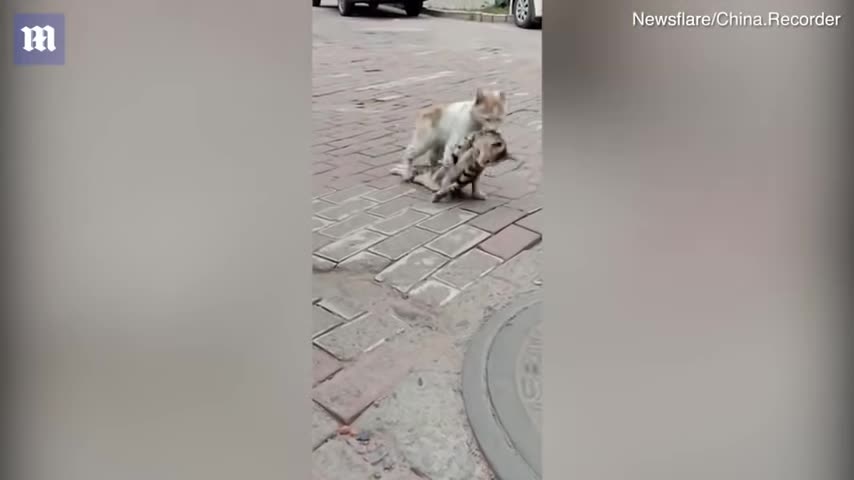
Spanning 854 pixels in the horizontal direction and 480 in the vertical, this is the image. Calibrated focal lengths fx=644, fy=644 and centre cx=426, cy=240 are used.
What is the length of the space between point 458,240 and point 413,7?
1.67ft

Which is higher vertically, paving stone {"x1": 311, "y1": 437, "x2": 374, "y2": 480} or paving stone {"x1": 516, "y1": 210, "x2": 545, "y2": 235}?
paving stone {"x1": 516, "y1": 210, "x2": 545, "y2": 235}

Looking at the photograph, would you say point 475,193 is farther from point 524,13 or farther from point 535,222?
point 524,13

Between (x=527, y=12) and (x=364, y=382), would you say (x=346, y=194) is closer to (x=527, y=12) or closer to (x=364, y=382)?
(x=364, y=382)

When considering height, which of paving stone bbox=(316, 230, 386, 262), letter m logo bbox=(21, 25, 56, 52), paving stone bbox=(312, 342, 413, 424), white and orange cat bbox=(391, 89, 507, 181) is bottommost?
paving stone bbox=(312, 342, 413, 424)

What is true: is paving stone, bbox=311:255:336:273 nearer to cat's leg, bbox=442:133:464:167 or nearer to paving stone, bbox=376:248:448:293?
paving stone, bbox=376:248:448:293

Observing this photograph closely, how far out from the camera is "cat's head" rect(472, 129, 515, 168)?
4.34 feet

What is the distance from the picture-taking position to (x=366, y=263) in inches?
52.9

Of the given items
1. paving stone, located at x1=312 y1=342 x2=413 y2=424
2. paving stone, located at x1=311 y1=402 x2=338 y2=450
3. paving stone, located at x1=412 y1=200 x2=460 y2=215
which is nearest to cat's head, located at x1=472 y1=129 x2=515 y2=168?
paving stone, located at x1=412 y1=200 x2=460 y2=215

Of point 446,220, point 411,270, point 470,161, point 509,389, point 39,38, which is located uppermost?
point 39,38

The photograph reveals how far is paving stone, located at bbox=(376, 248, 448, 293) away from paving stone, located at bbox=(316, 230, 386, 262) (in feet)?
0.22

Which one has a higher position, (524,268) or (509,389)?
(524,268)

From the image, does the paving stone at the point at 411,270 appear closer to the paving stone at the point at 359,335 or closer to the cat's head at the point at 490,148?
the paving stone at the point at 359,335

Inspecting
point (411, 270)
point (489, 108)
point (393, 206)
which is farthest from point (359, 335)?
point (489, 108)

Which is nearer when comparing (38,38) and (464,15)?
(38,38)
